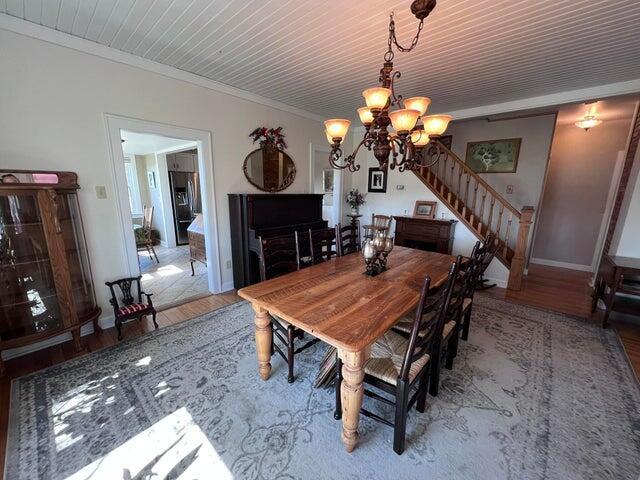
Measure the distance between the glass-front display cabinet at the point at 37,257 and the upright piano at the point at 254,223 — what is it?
5.25ft

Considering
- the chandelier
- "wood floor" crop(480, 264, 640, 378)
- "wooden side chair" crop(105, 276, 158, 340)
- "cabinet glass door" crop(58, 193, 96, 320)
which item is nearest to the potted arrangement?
"wood floor" crop(480, 264, 640, 378)

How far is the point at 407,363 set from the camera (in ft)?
4.24

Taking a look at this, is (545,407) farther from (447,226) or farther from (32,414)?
(32,414)

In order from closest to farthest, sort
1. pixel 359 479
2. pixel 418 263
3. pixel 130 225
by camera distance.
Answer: pixel 359 479, pixel 418 263, pixel 130 225

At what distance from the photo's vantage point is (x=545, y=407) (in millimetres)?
1716

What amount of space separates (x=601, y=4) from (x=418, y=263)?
2.19 meters

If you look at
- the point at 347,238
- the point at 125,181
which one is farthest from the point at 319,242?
the point at 125,181

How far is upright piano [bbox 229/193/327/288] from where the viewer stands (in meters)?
3.36

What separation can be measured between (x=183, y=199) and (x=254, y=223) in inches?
153

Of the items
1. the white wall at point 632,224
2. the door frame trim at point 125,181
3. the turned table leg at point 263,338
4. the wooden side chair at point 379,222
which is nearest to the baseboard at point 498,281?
the white wall at point 632,224

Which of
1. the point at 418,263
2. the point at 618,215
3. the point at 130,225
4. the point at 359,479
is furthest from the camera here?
the point at 618,215

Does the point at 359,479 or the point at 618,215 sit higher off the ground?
the point at 618,215

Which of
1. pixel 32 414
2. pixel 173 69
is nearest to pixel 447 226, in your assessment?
pixel 173 69

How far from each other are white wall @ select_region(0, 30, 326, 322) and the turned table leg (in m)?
1.94
